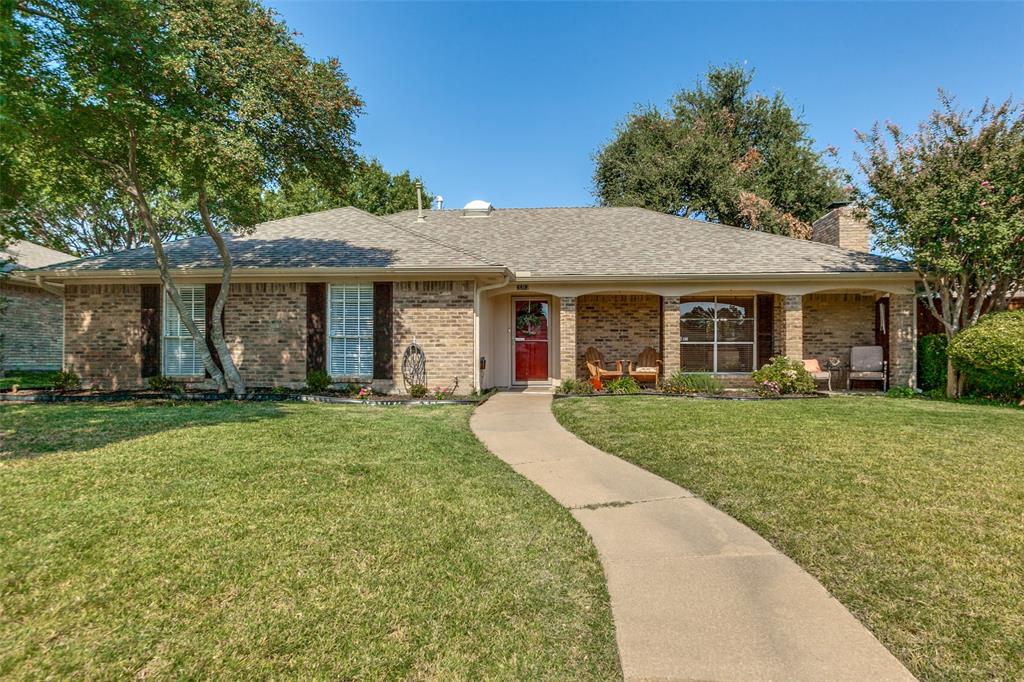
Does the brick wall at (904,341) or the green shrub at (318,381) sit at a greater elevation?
the brick wall at (904,341)

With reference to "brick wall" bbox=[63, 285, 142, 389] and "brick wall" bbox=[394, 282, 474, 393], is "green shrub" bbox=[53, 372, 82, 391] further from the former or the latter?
"brick wall" bbox=[394, 282, 474, 393]

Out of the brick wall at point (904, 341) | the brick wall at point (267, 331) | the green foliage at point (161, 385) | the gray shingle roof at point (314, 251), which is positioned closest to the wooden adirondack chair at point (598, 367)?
the gray shingle roof at point (314, 251)

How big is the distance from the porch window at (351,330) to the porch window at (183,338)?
296 centimetres

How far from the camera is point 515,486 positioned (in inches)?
176

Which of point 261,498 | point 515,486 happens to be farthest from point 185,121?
point 515,486

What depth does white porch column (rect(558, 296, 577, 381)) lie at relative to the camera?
38.2ft

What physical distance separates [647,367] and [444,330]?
5.11m

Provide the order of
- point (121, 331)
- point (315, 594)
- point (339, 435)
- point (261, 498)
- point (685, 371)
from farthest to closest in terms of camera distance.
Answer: point (685, 371), point (121, 331), point (339, 435), point (261, 498), point (315, 594)

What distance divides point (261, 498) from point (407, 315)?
7055 mm


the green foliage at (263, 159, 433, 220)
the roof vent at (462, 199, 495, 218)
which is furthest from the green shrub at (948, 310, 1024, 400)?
the green foliage at (263, 159, 433, 220)

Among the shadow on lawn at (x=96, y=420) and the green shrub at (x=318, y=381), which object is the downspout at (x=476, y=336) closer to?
the green shrub at (x=318, y=381)

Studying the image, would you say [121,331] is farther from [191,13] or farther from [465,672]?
[465,672]

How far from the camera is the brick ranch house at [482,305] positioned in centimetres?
1064

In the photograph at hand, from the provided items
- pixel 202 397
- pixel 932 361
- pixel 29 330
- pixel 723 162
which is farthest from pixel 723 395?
pixel 29 330
